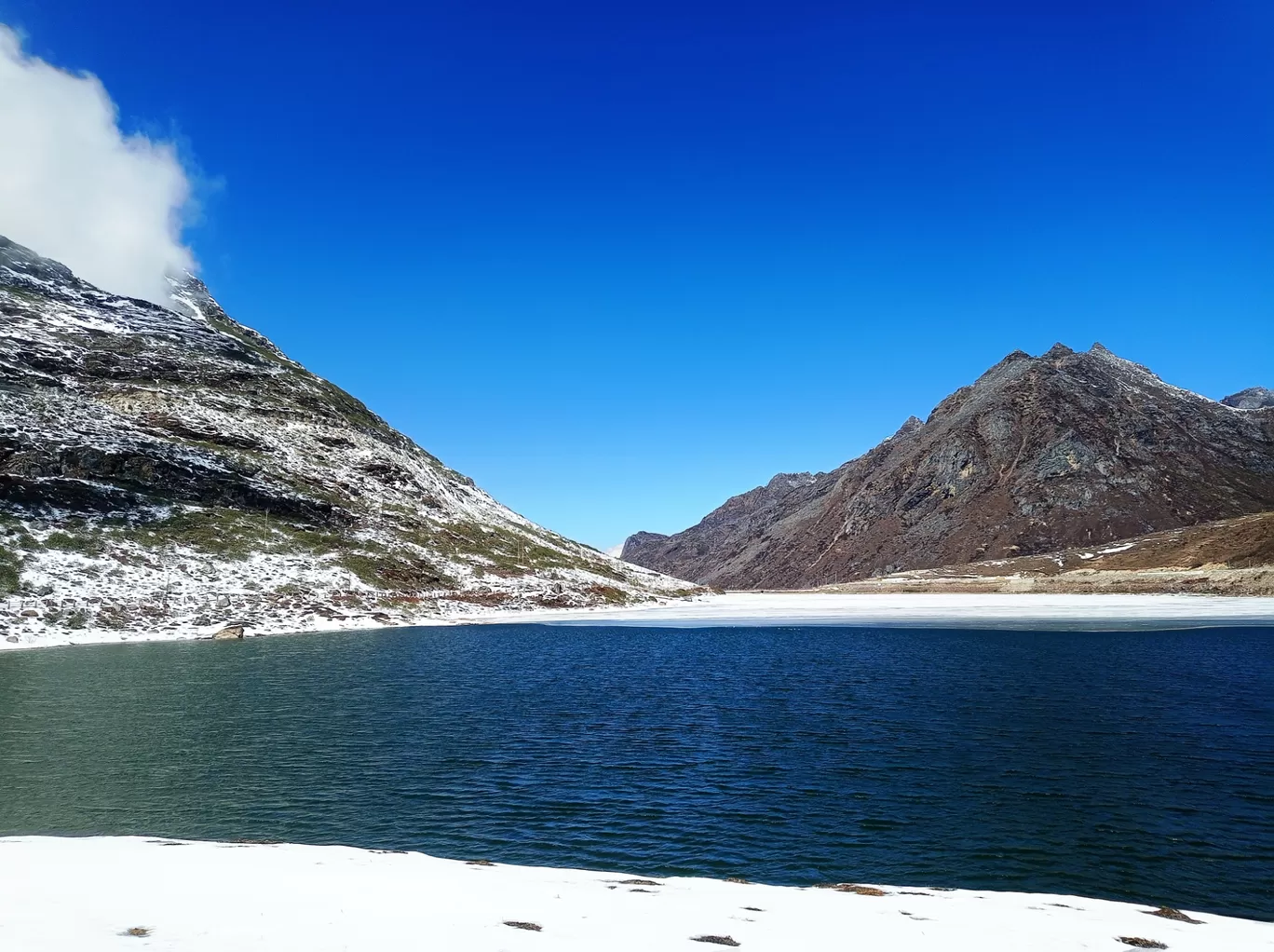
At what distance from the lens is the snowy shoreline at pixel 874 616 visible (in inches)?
3629

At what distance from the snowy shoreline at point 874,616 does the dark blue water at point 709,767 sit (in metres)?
35.4

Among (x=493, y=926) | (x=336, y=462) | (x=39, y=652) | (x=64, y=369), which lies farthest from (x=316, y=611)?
(x=493, y=926)

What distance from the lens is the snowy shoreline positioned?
92188mm

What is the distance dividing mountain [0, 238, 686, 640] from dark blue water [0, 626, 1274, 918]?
119 ft

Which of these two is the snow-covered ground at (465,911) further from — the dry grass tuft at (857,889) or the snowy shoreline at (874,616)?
the snowy shoreline at (874,616)

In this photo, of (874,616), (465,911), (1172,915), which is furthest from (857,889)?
(874,616)

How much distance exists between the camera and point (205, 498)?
125m

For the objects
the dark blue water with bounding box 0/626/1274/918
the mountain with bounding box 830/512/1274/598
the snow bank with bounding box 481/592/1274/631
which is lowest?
the dark blue water with bounding box 0/626/1274/918

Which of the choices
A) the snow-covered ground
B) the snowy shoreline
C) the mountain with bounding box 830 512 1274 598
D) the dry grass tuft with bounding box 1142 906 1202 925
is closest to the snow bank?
the snowy shoreline

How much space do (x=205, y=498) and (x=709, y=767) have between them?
398 feet

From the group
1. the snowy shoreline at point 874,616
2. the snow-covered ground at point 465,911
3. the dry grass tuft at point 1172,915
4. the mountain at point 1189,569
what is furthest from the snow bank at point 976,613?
the snow-covered ground at point 465,911

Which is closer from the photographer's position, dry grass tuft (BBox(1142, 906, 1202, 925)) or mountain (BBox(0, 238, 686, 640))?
dry grass tuft (BBox(1142, 906, 1202, 925))

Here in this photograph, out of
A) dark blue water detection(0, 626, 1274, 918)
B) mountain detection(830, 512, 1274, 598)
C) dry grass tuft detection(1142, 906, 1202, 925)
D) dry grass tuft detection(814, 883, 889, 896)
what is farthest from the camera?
mountain detection(830, 512, 1274, 598)

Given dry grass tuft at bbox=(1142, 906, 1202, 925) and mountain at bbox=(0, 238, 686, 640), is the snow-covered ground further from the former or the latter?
mountain at bbox=(0, 238, 686, 640)
